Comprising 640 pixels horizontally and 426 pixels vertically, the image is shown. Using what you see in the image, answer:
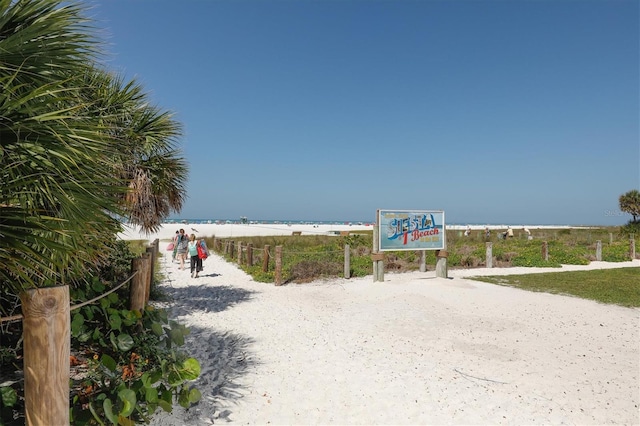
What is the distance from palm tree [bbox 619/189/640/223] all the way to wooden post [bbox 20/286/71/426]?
51102 millimetres

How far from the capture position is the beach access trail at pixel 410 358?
3973 millimetres

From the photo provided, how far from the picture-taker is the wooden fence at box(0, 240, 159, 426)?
2.31m

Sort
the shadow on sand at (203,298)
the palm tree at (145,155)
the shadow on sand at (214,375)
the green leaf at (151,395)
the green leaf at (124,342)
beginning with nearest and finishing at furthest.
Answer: the green leaf at (151,395)
the shadow on sand at (214,375)
the green leaf at (124,342)
the palm tree at (145,155)
the shadow on sand at (203,298)

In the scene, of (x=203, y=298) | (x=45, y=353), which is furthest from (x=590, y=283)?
(x=45, y=353)

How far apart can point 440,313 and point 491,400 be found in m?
4.15

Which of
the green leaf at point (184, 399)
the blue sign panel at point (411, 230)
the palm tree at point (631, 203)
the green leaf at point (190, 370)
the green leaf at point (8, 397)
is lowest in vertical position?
the green leaf at point (184, 399)

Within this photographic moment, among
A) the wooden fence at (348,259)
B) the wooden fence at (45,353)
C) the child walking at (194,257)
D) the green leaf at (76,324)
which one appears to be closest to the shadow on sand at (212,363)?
the green leaf at (76,324)

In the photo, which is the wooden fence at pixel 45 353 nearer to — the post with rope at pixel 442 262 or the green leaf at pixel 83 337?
the green leaf at pixel 83 337

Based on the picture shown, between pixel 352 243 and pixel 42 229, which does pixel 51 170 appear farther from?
pixel 352 243

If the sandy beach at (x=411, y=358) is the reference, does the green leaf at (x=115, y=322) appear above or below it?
above

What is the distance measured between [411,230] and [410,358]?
7.33m

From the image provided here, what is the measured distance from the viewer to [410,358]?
220 inches

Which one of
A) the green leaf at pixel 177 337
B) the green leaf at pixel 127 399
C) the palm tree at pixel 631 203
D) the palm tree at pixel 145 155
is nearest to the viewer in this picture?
the green leaf at pixel 127 399

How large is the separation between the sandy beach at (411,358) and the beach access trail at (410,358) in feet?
0.07
